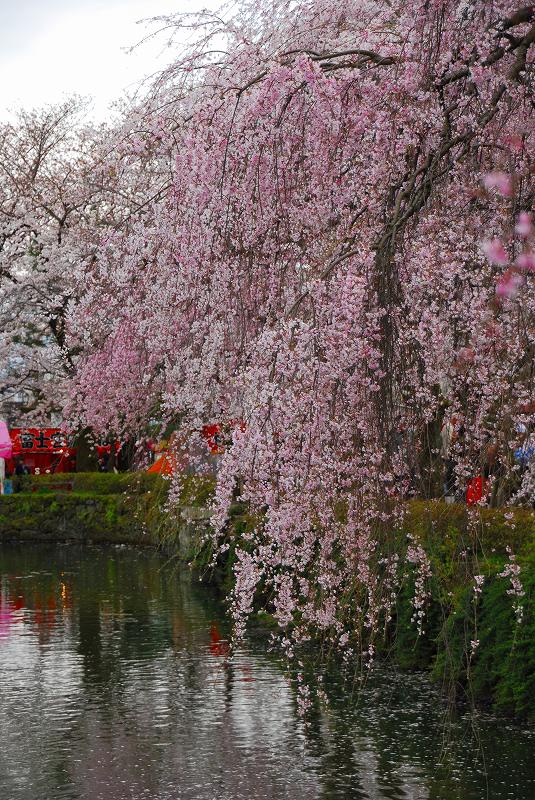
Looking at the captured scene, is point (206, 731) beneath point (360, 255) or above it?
beneath

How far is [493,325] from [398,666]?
5840mm

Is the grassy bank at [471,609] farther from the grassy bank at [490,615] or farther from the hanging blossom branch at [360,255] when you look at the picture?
the hanging blossom branch at [360,255]

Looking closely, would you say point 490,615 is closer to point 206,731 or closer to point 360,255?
point 206,731

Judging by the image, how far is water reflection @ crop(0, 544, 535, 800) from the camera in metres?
7.13

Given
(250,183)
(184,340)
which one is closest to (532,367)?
(250,183)

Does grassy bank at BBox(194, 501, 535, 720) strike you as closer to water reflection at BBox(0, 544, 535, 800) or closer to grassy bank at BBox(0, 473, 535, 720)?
grassy bank at BBox(0, 473, 535, 720)

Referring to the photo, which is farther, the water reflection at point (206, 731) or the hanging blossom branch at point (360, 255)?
the water reflection at point (206, 731)

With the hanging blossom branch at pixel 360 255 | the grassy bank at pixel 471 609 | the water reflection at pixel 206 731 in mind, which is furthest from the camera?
the water reflection at pixel 206 731

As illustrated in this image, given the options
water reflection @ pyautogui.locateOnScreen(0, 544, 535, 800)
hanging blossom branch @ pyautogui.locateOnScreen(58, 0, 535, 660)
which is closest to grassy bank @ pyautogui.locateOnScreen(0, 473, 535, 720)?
water reflection @ pyautogui.locateOnScreen(0, 544, 535, 800)

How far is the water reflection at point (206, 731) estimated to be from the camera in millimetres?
7129

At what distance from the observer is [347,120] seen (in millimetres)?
6027

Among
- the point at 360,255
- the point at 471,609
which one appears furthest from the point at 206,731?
the point at 360,255

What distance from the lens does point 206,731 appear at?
8.53 meters

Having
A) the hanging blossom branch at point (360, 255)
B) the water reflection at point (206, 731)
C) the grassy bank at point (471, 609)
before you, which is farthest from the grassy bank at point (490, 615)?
the hanging blossom branch at point (360, 255)
